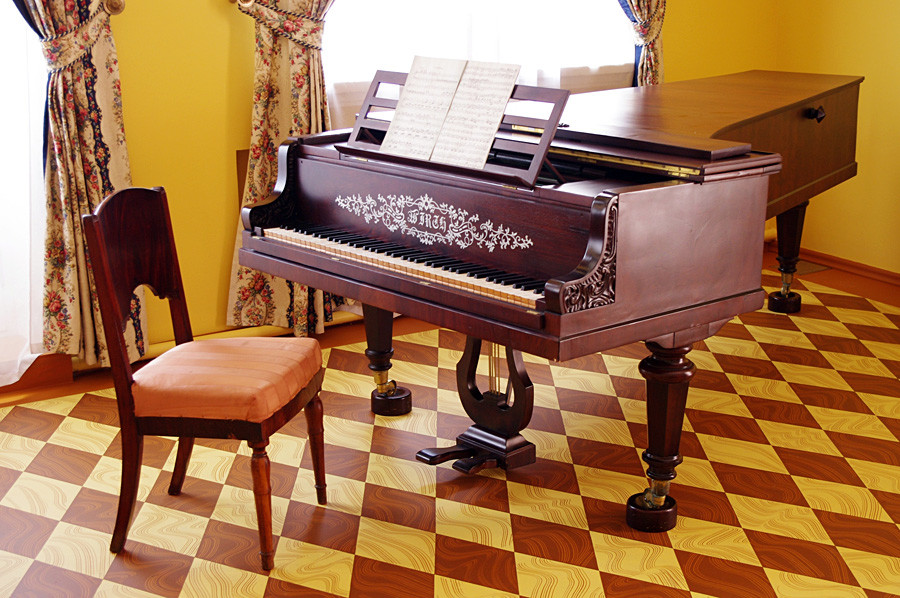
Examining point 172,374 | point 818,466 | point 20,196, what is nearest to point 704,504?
point 818,466

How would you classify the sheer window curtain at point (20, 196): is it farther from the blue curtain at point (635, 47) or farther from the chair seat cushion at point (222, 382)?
the blue curtain at point (635, 47)

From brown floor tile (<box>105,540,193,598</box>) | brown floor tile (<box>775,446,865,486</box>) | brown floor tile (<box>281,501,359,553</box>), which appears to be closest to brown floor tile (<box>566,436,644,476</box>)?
brown floor tile (<box>775,446,865,486</box>)

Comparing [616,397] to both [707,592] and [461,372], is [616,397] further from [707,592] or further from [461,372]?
[707,592]

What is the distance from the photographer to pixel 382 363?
336cm

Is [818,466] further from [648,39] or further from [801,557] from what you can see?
[648,39]

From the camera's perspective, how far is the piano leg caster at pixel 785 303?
4453mm

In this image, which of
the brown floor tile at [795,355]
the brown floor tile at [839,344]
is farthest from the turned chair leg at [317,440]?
the brown floor tile at [839,344]

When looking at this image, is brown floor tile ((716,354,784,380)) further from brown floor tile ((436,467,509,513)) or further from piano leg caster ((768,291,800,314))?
brown floor tile ((436,467,509,513))

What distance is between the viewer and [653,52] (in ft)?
16.1

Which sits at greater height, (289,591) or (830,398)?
(830,398)

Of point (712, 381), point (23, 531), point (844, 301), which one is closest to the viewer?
point (23, 531)

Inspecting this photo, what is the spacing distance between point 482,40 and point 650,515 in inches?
103

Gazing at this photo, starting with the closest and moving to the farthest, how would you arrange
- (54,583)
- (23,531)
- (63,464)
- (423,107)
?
(54,583) < (423,107) < (23,531) < (63,464)

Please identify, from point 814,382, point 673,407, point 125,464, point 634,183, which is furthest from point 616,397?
point 125,464
